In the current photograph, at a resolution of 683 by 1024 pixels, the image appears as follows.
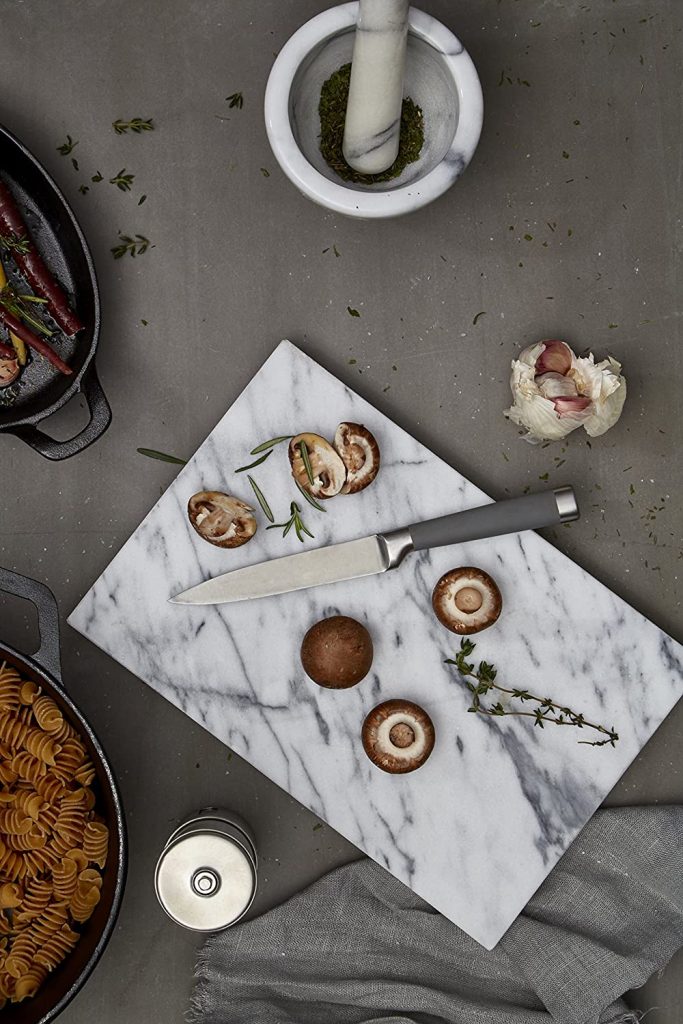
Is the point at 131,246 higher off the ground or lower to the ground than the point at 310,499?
higher

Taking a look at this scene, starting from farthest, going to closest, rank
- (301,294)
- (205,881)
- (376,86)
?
(301,294)
(205,881)
(376,86)

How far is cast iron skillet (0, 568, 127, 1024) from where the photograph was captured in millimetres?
Result: 1000

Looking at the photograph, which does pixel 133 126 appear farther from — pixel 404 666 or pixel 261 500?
pixel 404 666

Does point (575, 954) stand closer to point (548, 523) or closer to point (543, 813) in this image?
point (543, 813)

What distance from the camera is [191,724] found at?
3.96 feet

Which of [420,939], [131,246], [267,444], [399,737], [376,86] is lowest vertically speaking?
[420,939]

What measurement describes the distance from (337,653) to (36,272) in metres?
0.61

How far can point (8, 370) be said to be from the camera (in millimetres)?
1178

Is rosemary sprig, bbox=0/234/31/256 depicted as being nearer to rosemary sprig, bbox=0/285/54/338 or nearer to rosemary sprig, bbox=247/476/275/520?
rosemary sprig, bbox=0/285/54/338

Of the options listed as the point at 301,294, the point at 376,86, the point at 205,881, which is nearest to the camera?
the point at 376,86

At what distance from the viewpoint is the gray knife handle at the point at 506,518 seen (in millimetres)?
1112

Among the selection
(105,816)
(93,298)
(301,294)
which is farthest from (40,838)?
(301,294)

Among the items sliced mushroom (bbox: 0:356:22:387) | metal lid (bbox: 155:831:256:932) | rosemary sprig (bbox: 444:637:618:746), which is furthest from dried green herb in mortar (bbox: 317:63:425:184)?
metal lid (bbox: 155:831:256:932)

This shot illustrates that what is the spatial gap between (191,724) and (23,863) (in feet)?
0.85
